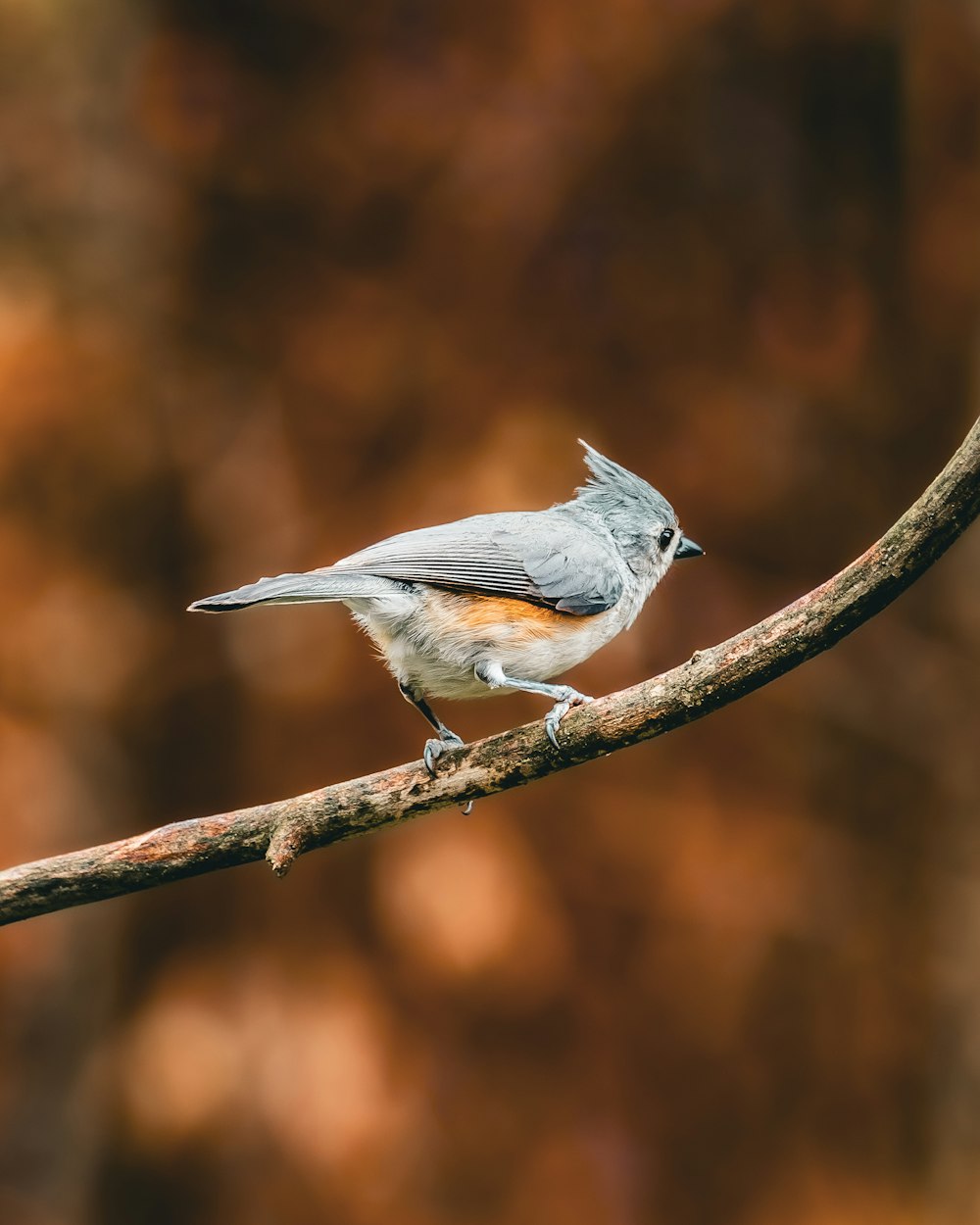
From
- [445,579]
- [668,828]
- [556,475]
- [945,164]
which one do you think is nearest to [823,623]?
[445,579]

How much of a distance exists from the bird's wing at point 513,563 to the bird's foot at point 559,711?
0.33m

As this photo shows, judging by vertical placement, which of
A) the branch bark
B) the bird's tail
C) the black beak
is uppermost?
the black beak

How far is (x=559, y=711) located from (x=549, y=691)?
21cm

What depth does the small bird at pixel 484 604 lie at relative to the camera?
8.78ft

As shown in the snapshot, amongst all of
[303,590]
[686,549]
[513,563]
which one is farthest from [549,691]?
[686,549]

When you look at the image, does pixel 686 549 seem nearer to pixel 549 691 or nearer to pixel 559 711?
pixel 549 691

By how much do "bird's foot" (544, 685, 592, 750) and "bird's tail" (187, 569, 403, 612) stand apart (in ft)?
1.62

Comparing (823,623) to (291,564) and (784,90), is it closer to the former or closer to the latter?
(291,564)

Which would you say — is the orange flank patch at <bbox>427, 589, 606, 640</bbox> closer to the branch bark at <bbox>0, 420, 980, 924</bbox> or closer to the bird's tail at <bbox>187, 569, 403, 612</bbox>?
the bird's tail at <bbox>187, 569, 403, 612</bbox>

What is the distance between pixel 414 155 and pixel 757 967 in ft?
14.1

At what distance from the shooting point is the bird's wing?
271 centimetres

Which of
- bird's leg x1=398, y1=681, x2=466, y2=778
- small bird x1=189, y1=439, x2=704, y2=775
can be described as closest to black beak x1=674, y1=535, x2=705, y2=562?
small bird x1=189, y1=439, x2=704, y2=775

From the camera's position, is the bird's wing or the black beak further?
the black beak

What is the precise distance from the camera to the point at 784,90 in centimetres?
588
